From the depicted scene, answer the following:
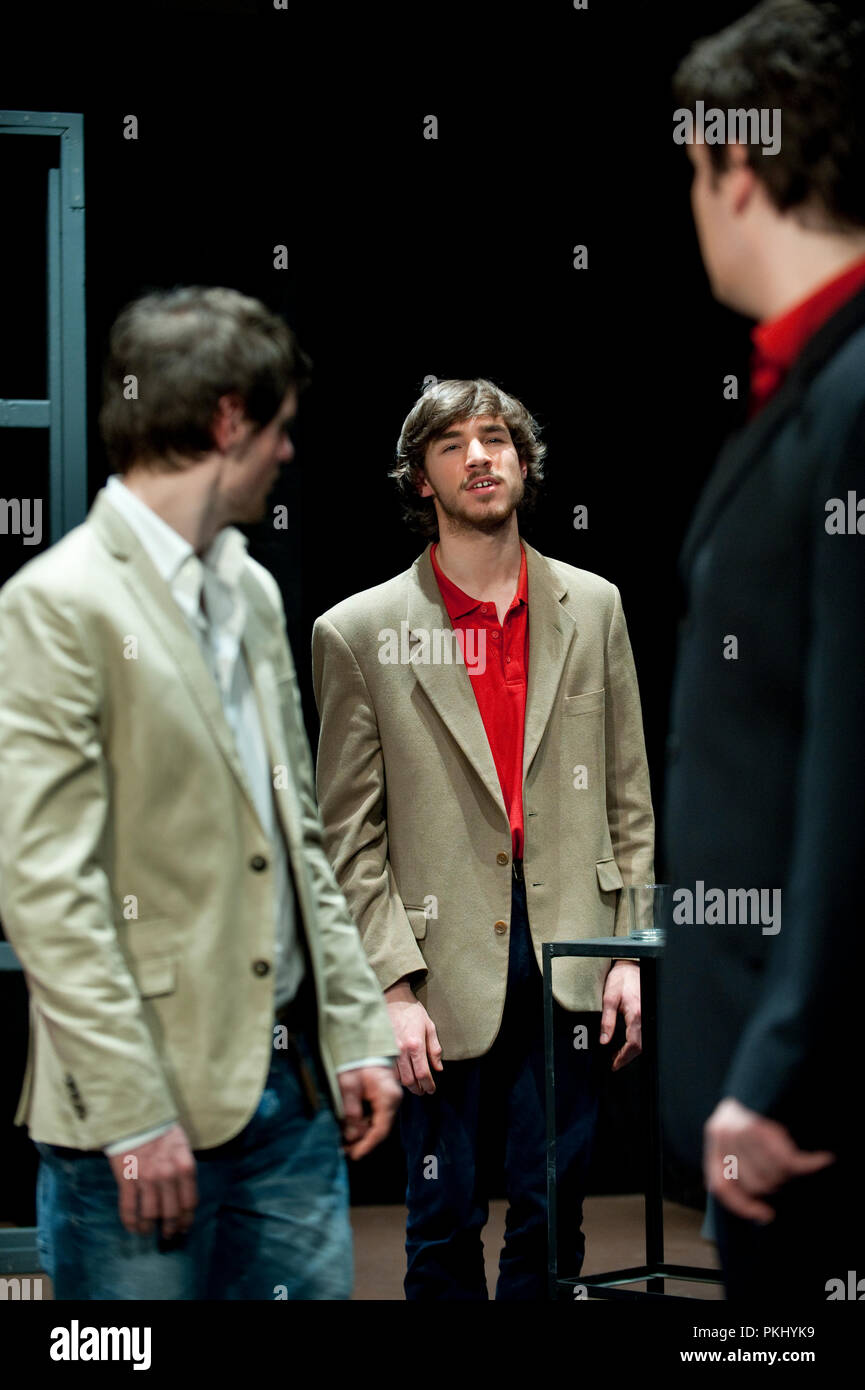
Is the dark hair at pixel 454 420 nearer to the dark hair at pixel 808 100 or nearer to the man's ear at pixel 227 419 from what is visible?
the man's ear at pixel 227 419

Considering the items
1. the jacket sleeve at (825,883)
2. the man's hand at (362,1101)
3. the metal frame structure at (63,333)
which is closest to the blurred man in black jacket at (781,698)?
the jacket sleeve at (825,883)

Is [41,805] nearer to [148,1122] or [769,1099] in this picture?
[148,1122]

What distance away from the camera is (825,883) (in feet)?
4.41

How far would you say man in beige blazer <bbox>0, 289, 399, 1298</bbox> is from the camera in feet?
5.34

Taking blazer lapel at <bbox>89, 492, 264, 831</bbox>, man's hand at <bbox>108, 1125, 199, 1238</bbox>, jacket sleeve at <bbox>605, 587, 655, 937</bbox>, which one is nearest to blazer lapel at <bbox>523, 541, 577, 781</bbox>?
jacket sleeve at <bbox>605, 587, 655, 937</bbox>

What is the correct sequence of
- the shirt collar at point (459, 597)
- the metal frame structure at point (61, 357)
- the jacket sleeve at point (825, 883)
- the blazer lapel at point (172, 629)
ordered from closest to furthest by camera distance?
1. the jacket sleeve at point (825, 883)
2. the blazer lapel at point (172, 629)
3. the shirt collar at point (459, 597)
4. the metal frame structure at point (61, 357)

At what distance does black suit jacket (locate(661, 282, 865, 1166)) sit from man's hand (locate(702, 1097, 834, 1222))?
0.01 m

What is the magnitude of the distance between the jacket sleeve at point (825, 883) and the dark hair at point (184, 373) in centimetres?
66

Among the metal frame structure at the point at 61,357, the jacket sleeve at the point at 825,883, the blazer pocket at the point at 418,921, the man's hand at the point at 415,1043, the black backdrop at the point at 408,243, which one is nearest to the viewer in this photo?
the jacket sleeve at the point at 825,883

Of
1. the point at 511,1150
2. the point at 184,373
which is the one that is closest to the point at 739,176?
the point at 184,373

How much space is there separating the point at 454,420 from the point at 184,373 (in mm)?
1501

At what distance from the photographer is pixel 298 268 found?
4.64 m

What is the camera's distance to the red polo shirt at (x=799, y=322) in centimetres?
151
